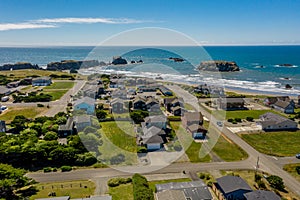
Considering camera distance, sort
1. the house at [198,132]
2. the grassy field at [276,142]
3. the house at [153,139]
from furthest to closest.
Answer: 1. the house at [198,132]
2. the house at [153,139]
3. the grassy field at [276,142]

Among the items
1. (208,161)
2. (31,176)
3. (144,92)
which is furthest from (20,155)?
(144,92)

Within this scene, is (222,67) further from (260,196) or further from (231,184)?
(260,196)

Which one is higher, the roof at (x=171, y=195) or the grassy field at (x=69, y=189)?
the roof at (x=171, y=195)

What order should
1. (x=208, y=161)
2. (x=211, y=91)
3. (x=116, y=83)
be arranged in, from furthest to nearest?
(x=116, y=83), (x=211, y=91), (x=208, y=161)

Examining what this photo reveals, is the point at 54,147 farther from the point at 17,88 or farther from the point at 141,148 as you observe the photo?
the point at 17,88

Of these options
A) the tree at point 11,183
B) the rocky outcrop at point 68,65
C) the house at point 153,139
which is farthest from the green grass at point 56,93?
the rocky outcrop at point 68,65

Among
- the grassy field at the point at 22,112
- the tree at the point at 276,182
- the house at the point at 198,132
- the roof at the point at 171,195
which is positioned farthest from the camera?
the grassy field at the point at 22,112

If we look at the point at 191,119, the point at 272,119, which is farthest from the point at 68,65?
the point at 272,119

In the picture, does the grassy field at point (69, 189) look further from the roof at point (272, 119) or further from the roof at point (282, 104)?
the roof at point (282, 104)
